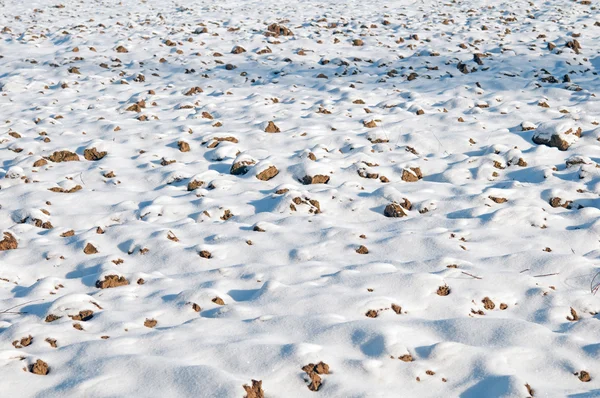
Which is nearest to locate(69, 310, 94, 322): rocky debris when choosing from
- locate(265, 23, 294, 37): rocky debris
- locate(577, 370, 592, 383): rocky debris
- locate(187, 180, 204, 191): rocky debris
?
locate(187, 180, 204, 191): rocky debris

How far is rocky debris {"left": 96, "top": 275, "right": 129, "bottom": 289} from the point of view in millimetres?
3613

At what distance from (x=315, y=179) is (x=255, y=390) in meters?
2.84

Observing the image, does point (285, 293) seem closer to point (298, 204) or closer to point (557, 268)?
point (298, 204)

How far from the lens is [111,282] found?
362 cm

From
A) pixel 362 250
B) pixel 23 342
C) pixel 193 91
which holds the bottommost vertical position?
pixel 193 91

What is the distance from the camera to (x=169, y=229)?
430 centimetres

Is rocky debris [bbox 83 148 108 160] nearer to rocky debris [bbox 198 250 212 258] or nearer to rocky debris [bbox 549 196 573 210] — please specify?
rocky debris [bbox 198 250 212 258]

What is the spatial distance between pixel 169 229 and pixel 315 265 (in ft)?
4.10

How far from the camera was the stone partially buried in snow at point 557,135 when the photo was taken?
573 cm

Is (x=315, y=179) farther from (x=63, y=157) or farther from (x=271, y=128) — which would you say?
(x=63, y=157)

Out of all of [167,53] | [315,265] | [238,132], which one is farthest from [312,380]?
[167,53]

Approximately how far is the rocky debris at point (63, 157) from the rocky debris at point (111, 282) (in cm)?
255

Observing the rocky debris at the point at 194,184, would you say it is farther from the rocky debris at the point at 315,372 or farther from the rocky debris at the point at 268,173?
the rocky debris at the point at 315,372

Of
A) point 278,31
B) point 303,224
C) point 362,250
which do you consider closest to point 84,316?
point 303,224
